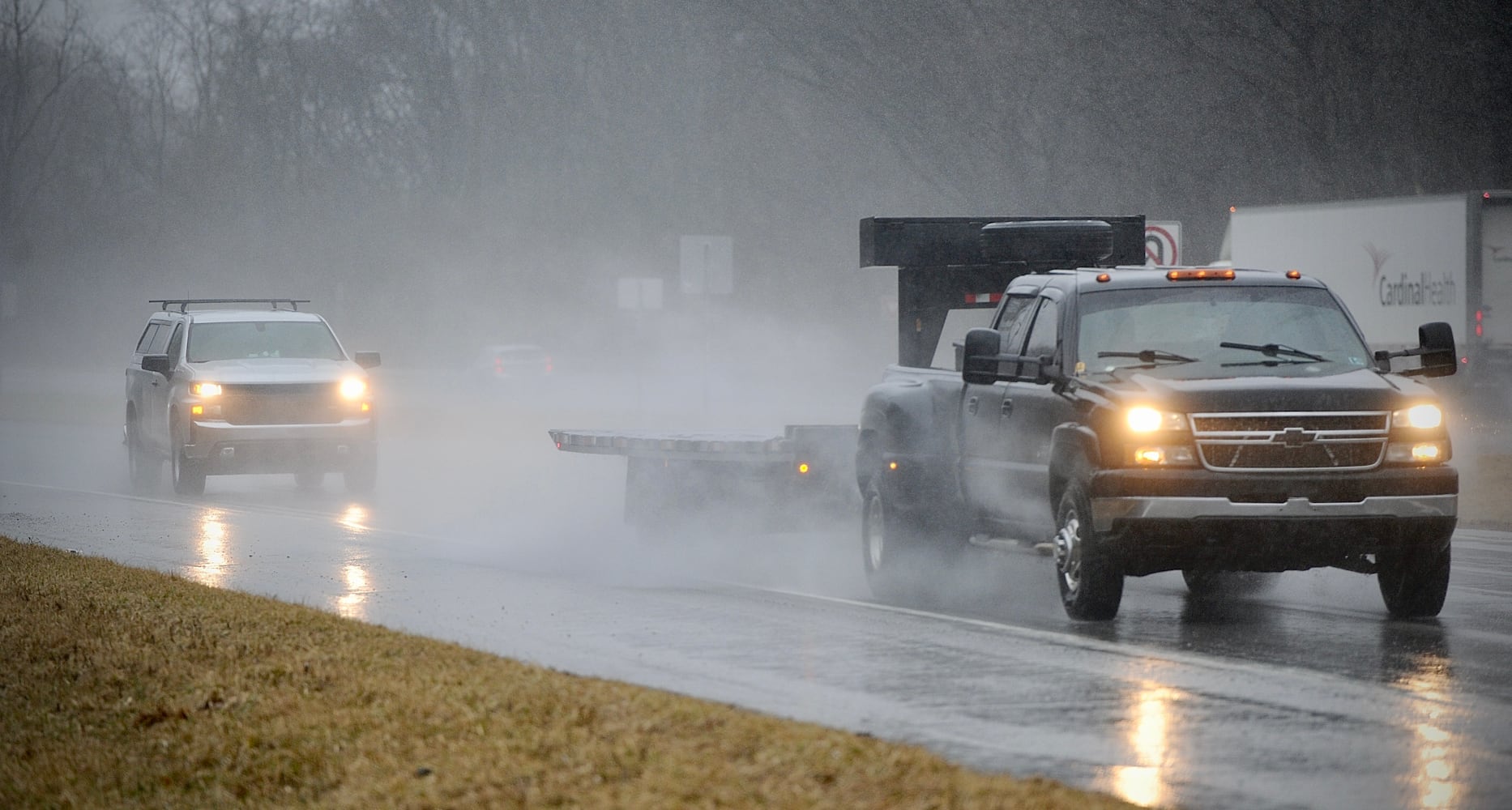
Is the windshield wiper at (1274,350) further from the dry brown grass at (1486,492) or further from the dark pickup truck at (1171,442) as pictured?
the dry brown grass at (1486,492)

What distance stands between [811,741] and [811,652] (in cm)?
323

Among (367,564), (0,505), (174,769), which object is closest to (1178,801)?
(174,769)

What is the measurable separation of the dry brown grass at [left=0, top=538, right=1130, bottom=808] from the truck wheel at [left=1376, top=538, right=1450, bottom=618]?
4.85 m

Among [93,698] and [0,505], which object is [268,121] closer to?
[0,505]

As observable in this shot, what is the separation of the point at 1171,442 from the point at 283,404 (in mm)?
13843

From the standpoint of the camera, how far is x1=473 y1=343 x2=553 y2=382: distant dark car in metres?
60.2

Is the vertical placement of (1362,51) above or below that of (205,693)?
above

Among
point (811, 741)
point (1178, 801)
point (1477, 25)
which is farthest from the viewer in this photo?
point (1477, 25)

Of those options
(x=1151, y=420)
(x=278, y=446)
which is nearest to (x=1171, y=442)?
(x=1151, y=420)

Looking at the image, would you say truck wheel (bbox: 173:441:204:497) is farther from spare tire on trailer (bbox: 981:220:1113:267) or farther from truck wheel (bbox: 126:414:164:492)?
spare tire on trailer (bbox: 981:220:1113:267)

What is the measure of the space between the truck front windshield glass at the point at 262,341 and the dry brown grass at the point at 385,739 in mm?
13145

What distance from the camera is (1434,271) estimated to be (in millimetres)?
34188

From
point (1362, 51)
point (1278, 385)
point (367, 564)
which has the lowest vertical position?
point (367, 564)

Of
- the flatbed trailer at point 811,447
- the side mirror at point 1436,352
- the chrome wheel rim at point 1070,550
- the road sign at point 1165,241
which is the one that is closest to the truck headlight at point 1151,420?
the chrome wheel rim at point 1070,550
